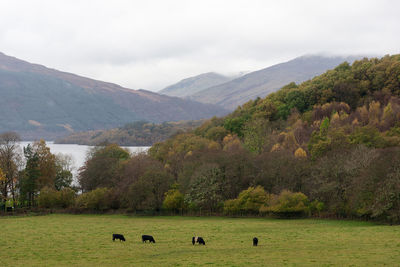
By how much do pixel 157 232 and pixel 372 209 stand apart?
93.2 feet

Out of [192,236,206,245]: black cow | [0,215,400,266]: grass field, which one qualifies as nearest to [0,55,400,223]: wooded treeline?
[0,215,400,266]: grass field

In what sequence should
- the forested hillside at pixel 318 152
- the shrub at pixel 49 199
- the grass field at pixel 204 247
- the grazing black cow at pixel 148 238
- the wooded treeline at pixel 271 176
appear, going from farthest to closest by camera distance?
the shrub at pixel 49 199 < the wooded treeline at pixel 271 176 < the forested hillside at pixel 318 152 < the grazing black cow at pixel 148 238 < the grass field at pixel 204 247

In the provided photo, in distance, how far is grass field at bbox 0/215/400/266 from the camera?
30281mm

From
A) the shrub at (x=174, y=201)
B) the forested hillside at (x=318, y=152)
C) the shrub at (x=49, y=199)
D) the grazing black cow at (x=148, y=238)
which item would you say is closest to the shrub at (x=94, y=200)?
the shrub at (x=49, y=199)

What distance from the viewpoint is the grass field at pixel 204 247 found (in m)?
30.3

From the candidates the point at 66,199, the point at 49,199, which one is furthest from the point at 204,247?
the point at 66,199

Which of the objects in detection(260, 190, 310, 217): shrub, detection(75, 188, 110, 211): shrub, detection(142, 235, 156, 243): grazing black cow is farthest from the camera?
detection(75, 188, 110, 211): shrub

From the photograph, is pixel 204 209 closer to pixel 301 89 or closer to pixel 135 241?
pixel 135 241

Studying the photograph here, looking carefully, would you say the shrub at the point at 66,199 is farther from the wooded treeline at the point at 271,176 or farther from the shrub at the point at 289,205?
the shrub at the point at 289,205

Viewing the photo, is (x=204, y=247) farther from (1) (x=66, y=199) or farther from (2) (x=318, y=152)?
(1) (x=66, y=199)

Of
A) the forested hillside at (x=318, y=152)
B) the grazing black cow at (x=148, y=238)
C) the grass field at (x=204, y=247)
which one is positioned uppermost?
the forested hillside at (x=318, y=152)

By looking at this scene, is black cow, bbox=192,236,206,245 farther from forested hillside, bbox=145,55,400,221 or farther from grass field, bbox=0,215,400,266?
forested hillside, bbox=145,55,400,221

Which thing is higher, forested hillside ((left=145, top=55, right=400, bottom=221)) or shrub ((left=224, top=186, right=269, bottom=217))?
forested hillside ((left=145, top=55, right=400, bottom=221))

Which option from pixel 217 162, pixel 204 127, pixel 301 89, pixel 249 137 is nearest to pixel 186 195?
pixel 217 162
